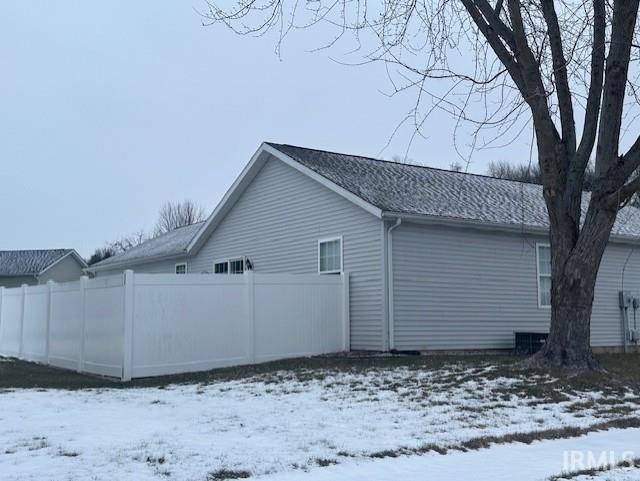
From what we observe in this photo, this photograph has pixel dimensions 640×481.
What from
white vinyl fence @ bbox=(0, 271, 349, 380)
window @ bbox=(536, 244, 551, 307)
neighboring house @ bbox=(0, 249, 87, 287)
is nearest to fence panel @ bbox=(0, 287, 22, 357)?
white vinyl fence @ bbox=(0, 271, 349, 380)

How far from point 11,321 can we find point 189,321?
29.8 feet

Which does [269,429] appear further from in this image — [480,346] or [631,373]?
[480,346]

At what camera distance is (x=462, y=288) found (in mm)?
16953

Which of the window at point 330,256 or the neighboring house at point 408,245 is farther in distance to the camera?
the window at point 330,256

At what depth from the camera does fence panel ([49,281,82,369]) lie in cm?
1612

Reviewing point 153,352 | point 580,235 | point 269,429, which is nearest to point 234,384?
point 153,352

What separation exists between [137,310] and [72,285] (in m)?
3.42

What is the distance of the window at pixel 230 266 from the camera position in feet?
68.7

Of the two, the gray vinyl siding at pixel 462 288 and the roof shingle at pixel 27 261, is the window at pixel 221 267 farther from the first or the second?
the roof shingle at pixel 27 261

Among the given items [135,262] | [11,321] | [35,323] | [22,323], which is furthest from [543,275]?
[135,262]

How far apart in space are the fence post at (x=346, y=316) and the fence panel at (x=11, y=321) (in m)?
9.46

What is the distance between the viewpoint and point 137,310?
13.9 m

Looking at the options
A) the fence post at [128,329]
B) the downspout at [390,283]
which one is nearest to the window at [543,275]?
the downspout at [390,283]

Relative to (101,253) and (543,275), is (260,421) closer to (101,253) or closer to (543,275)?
(543,275)
